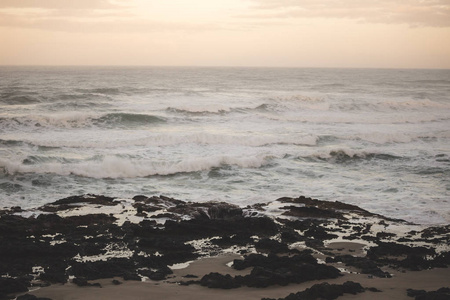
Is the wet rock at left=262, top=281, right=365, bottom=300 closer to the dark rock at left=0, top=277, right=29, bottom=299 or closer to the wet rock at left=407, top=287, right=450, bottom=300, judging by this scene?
the wet rock at left=407, top=287, right=450, bottom=300

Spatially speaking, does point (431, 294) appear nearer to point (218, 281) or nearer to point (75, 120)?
point (218, 281)

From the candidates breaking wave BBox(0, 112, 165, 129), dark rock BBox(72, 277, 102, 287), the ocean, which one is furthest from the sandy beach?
breaking wave BBox(0, 112, 165, 129)

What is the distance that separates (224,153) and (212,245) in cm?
1255

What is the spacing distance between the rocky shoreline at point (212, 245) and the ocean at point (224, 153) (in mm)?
1817

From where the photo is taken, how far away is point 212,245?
9836 millimetres

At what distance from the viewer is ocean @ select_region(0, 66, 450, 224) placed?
1537 centimetres

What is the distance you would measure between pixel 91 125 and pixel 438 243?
23.4 m

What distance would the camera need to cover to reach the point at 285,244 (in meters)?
9.67

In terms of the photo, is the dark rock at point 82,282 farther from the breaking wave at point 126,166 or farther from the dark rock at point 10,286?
the breaking wave at point 126,166

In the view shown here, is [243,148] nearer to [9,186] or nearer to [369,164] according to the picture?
[369,164]

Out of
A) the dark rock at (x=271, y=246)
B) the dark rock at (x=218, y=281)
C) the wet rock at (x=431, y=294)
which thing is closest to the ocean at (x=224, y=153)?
the dark rock at (x=271, y=246)

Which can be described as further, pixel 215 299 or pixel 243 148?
pixel 243 148

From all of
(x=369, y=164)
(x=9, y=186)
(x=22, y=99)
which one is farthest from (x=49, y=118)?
(x=369, y=164)

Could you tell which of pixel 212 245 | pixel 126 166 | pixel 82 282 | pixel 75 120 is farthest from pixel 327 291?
pixel 75 120
